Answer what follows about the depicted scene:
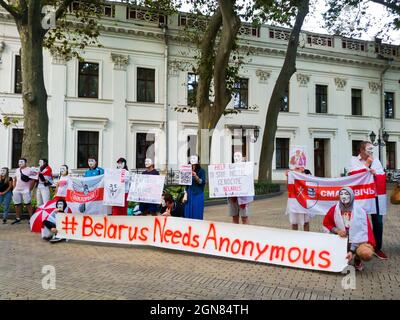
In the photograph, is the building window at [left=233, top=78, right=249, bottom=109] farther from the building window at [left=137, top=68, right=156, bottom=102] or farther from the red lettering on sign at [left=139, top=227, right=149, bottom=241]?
the red lettering on sign at [left=139, top=227, right=149, bottom=241]

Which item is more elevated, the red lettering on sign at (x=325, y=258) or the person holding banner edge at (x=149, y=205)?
the person holding banner edge at (x=149, y=205)

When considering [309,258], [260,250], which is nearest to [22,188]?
[260,250]

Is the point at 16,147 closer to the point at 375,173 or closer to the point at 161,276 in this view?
the point at 161,276

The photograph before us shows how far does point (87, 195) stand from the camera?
31.6 ft

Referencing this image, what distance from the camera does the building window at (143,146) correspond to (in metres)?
27.2

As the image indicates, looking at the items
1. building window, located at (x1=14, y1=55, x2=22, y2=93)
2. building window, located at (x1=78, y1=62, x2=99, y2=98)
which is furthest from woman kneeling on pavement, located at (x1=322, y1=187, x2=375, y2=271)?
building window, located at (x1=14, y1=55, x2=22, y2=93)

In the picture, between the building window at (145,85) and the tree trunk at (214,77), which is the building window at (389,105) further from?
the tree trunk at (214,77)

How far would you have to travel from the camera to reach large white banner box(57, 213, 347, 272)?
646 centimetres

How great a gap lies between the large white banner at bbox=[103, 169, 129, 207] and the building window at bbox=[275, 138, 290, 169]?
2274 cm

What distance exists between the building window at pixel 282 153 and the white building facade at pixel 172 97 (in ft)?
0.24

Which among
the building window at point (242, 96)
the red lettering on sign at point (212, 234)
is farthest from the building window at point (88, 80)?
the red lettering on sign at point (212, 234)

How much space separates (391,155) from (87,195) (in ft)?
105

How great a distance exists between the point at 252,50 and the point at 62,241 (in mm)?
23545
